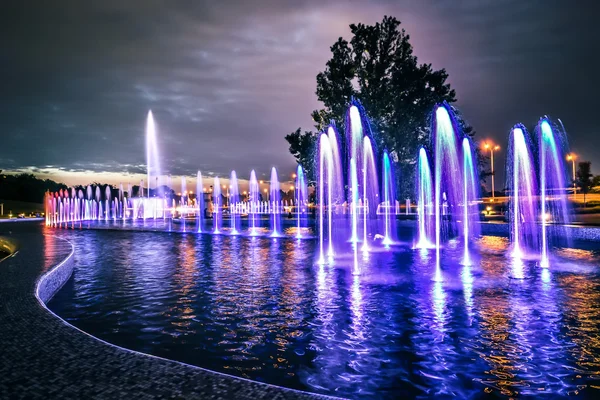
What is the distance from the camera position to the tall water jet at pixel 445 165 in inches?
764

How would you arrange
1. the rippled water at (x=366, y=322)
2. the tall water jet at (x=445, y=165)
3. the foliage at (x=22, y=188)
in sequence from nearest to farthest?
the rippled water at (x=366, y=322), the tall water jet at (x=445, y=165), the foliage at (x=22, y=188)

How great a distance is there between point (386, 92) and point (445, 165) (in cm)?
987

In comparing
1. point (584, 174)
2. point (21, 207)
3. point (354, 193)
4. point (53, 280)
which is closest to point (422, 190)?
point (354, 193)

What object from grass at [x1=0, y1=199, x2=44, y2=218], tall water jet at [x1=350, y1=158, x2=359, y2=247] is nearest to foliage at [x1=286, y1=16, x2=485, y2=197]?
tall water jet at [x1=350, y1=158, x2=359, y2=247]

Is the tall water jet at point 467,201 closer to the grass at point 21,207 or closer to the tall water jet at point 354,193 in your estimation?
the tall water jet at point 354,193

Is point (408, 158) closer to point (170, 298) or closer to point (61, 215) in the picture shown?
point (170, 298)

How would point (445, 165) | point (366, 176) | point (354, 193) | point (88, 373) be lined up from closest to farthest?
point (88, 373), point (354, 193), point (366, 176), point (445, 165)

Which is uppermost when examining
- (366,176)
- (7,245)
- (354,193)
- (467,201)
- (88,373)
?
(366,176)

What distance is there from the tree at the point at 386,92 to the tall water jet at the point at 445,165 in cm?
418

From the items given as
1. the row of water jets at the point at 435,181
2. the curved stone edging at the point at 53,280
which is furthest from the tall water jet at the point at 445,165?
the curved stone edging at the point at 53,280

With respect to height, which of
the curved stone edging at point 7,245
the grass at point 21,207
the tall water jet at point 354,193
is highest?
the grass at point 21,207

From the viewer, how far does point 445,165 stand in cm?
4291

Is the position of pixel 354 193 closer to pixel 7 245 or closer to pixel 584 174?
pixel 7 245

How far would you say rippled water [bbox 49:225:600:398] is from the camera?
582 cm
